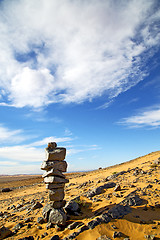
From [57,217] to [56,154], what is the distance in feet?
13.7

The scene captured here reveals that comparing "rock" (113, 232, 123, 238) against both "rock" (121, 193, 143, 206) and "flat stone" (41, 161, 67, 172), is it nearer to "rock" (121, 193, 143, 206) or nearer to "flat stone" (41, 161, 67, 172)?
"rock" (121, 193, 143, 206)

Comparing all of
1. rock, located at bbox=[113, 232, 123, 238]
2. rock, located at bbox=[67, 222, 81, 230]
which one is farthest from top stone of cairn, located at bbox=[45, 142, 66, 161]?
rock, located at bbox=[113, 232, 123, 238]

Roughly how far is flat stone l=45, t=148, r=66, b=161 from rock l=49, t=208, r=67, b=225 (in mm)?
3573

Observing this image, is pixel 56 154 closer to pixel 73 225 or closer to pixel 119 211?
pixel 73 225

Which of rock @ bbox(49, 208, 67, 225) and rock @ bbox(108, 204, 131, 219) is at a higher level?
rock @ bbox(108, 204, 131, 219)

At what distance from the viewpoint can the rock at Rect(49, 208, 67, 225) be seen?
32.7ft

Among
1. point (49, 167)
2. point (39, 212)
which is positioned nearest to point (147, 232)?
point (49, 167)

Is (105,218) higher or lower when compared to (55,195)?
lower

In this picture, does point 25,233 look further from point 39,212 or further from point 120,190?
point 120,190

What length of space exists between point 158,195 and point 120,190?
130 inches

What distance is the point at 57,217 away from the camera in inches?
402

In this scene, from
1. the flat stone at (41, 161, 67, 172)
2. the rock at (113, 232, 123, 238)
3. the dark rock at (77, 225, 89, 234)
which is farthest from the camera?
the flat stone at (41, 161, 67, 172)

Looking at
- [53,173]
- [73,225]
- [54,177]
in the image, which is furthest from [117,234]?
[53,173]

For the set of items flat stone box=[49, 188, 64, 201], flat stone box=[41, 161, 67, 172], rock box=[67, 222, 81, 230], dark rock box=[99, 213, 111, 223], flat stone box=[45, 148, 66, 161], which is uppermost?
flat stone box=[45, 148, 66, 161]
